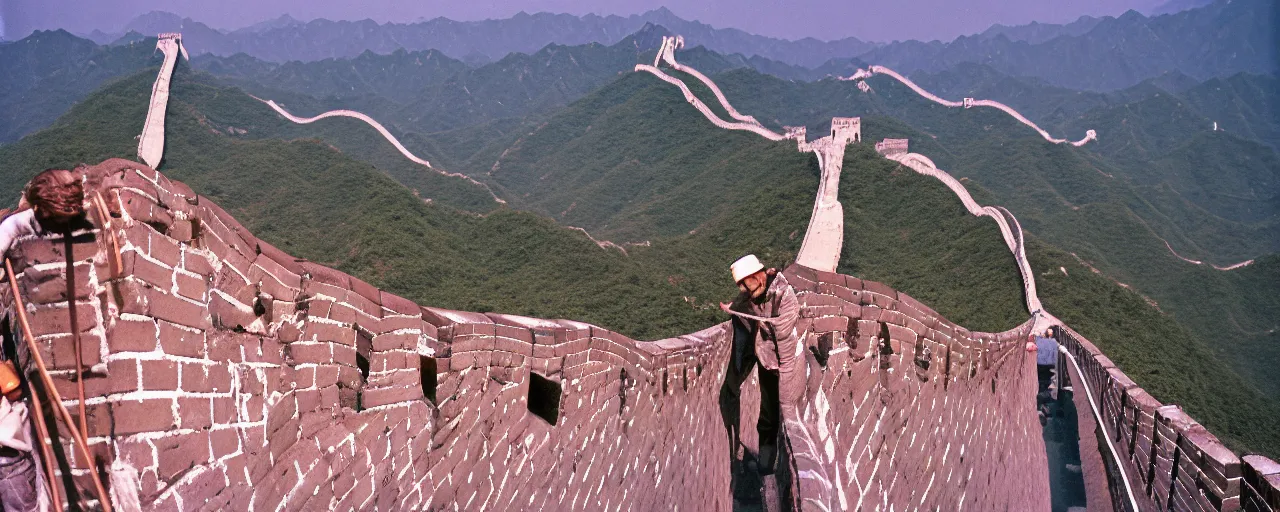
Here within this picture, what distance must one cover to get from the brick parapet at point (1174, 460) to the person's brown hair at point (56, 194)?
14.3ft

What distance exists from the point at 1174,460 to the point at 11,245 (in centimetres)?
577

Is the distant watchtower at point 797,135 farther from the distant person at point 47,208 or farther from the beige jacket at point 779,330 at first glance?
the distant person at point 47,208

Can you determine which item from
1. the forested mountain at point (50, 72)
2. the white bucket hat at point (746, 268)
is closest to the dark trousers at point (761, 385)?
the white bucket hat at point (746, 268)

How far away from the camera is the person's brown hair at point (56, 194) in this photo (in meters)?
1.91

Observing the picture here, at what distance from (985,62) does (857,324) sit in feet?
343

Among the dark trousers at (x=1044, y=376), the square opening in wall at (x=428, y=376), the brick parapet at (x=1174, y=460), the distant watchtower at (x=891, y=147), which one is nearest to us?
the square opening in wall at (x=428, y=376)

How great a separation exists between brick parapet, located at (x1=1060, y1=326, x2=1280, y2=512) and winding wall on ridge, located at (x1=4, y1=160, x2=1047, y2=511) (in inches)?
33.3

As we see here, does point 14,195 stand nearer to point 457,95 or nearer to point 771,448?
point 771,448

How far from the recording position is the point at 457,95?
68.7 m

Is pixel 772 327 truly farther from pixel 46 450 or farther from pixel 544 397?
pixel 46 450

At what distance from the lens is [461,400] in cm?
340

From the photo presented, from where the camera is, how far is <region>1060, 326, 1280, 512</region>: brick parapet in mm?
4480

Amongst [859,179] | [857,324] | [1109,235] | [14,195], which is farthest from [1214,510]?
[1109,235]

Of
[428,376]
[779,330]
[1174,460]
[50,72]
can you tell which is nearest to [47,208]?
[428,376]
